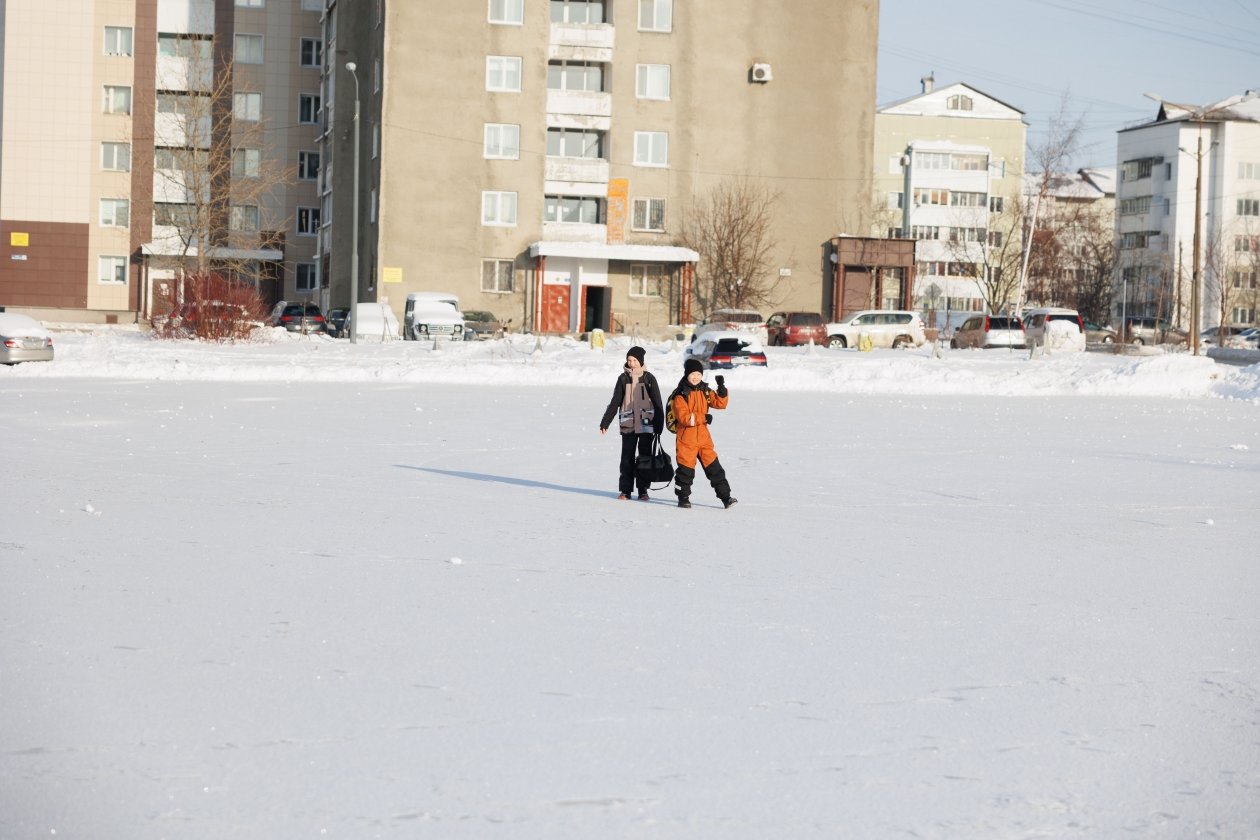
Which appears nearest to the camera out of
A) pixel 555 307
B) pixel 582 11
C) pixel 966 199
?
pixel 555 307

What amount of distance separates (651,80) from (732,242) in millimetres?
8055

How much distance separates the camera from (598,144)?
68.4 m

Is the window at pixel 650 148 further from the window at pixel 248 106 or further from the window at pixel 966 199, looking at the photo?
the window at pixel 966 199

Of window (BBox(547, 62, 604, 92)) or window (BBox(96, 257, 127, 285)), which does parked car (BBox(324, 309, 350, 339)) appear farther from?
window (BBox(96, 257, 127, 285))

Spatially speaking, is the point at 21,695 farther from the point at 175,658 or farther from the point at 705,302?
the point at 705,302

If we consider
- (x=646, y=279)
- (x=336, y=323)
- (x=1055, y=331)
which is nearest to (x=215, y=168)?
(x=336, y=323)

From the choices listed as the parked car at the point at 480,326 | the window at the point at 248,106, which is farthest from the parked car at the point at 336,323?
the window at the point at 248,106

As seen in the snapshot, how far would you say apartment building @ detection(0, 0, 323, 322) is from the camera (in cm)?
7662

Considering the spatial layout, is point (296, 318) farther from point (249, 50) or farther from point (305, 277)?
point (249, 50)

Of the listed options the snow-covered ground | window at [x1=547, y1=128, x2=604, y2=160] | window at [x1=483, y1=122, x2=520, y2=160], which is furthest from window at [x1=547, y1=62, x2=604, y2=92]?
the snow-covered ground

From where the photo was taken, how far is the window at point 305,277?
84562 millimetres

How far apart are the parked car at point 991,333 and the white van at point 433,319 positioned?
1823 cm

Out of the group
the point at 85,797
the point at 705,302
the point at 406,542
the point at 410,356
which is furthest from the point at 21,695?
the point at 705,302

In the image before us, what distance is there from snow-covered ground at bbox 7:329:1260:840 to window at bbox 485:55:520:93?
50976 mm
